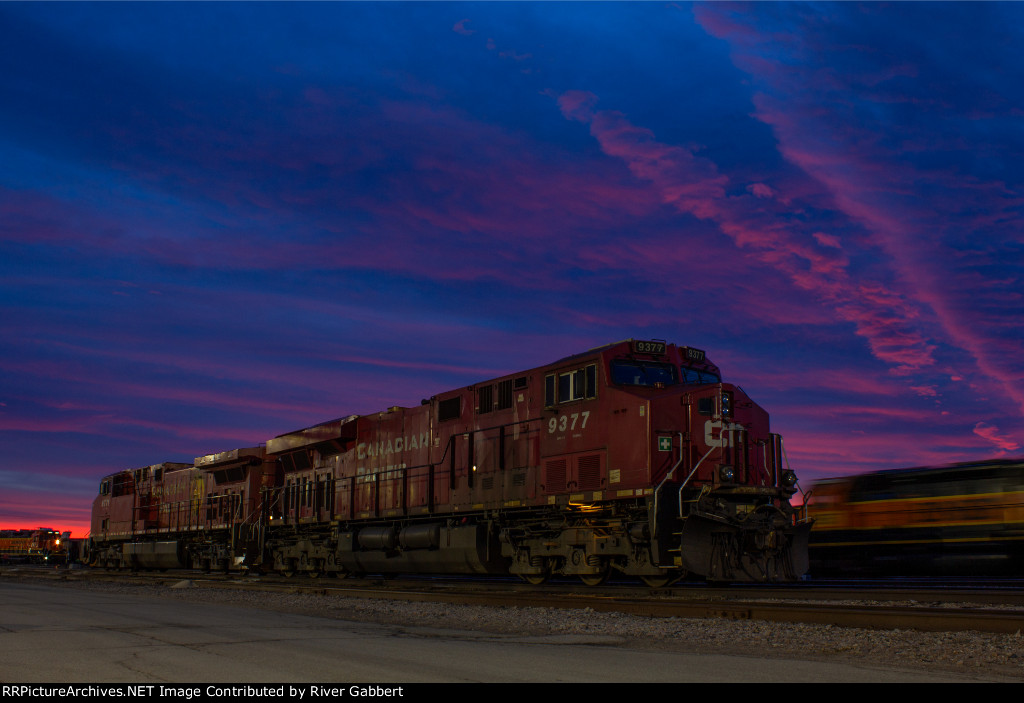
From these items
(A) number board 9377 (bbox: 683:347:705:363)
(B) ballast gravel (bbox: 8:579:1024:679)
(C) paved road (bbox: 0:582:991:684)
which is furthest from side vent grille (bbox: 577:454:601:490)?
(C) paved road (bbox: 0:582:991:684)

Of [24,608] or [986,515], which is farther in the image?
[986,515]

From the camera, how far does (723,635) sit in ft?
33.8

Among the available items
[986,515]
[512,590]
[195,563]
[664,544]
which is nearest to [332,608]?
[512,590]

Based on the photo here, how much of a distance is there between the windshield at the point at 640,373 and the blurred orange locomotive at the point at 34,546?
5402 cm

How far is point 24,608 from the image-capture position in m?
14.3

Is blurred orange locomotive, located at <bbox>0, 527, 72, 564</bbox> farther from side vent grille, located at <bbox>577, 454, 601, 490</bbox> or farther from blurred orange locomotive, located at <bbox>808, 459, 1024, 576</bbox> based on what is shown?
side vent grille, located at <bbox>577, 454, 601, 490</bbox>

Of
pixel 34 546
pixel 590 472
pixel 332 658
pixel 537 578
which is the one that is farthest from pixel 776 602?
pixel 34 546

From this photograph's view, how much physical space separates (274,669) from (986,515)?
19.3m

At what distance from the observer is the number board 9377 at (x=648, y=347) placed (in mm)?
16750

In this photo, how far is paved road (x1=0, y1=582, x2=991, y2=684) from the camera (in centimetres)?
700

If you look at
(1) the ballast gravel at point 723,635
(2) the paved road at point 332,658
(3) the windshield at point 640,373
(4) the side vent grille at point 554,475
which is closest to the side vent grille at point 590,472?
(4) the side vent grille at point 554,475
